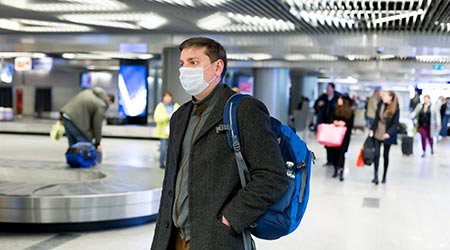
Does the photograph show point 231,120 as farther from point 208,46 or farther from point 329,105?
point 329,105

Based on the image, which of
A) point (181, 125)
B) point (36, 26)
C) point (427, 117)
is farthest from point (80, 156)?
point (427, 117)

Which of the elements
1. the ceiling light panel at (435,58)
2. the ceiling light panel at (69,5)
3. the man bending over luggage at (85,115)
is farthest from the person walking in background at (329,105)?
the ceiling light panel at (435,58)

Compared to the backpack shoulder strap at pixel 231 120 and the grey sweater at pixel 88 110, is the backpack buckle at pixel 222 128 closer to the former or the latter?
the backpack shoulder strap at pixel 231 120

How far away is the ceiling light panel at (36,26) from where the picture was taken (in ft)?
38.3

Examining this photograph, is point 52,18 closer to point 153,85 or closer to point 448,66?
point 448,66

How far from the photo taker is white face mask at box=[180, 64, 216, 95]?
2742mm

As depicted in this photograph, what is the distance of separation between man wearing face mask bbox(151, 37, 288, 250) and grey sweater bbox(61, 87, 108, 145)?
303 inches

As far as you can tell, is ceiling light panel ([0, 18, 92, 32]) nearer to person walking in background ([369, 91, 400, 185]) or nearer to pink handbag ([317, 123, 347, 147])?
pink handbag ([317, 123, 347, 147])

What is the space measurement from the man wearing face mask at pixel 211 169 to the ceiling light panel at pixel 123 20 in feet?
27.1

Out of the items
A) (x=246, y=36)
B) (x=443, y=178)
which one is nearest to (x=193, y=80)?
(x=443, y=178)

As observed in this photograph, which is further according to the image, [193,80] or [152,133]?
[152,133]

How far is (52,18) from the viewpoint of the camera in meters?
11.2

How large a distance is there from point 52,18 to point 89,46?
25.5ft

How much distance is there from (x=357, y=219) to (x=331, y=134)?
12.8 feet
